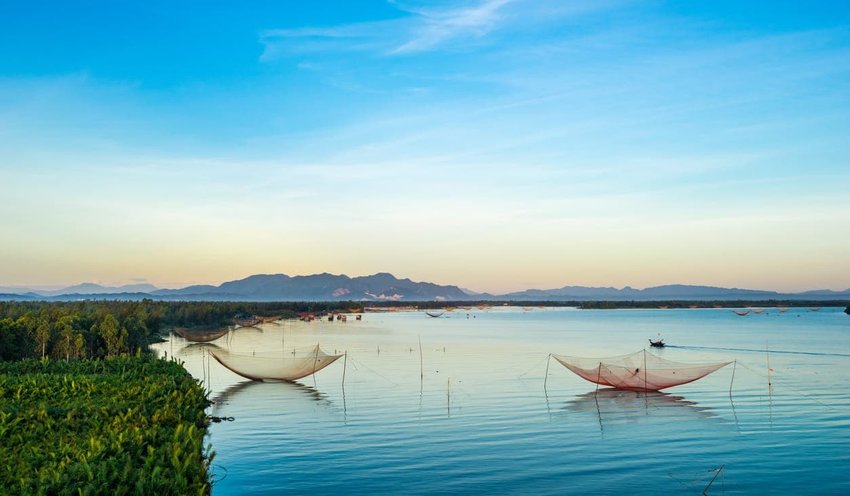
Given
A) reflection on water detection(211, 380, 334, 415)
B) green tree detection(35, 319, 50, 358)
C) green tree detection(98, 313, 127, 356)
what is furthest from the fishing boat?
green tree detection(98, 313, 127, 356)

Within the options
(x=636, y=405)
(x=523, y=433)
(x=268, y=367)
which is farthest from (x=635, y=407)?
(x=268, y=367)

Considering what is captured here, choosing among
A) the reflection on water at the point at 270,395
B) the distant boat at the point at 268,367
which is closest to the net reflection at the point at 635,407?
the reflection on water at the point at 270,395

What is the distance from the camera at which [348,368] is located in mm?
35469

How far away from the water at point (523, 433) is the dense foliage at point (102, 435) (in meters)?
2.42

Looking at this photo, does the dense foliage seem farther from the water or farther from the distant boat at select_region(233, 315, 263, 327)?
the distant boat at select_region(233, 315, 263, 327)

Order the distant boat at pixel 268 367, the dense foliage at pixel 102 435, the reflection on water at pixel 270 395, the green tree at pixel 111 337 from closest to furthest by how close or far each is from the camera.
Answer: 1. the dense foliage at pixel 102 435
2. the reflection on water at pixel 270 395
3. the distant boat at pixel 268 367
4. the green tree at pixel 111 337

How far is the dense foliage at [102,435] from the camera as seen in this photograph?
7246 millimetres

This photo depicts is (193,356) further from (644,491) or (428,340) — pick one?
(644,491)

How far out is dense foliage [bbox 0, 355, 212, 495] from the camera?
→ 725cm

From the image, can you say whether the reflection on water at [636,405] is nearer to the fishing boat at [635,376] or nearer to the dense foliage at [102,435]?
the fishing boat at [635,376]

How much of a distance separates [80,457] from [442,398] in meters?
17.5

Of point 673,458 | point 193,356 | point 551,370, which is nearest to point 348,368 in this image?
point 551,370

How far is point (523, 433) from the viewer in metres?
18.5

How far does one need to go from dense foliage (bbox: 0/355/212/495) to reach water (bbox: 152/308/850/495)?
242 cm
